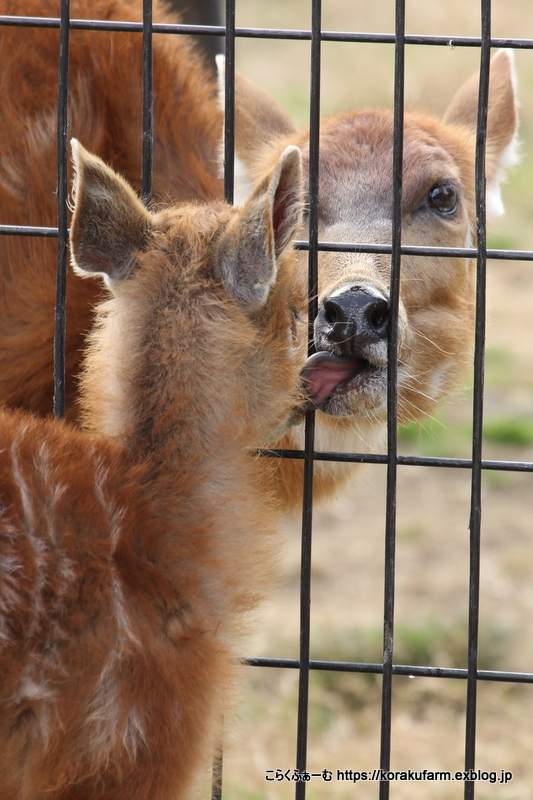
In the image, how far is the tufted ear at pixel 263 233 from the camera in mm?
2074

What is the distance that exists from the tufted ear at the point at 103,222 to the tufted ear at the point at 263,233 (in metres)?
0.21

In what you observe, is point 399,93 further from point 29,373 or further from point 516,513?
point 516,513

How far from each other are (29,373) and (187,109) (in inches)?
48.9

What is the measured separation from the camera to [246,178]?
13.0 ft

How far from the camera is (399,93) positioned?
2.41m

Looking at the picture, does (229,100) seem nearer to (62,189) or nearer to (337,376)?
(62,189)

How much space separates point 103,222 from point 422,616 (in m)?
3.90

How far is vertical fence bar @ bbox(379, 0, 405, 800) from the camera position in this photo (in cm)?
241

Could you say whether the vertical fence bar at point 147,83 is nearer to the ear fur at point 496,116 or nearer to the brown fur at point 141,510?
the brown fur at point 141,510

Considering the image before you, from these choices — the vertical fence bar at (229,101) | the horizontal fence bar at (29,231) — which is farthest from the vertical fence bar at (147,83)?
the horizontal fence bar at (29,231)

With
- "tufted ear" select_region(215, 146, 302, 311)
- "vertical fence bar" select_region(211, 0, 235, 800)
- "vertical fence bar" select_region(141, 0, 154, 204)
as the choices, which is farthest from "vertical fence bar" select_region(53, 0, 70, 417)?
"tufted ear" select_region(215, 146, 302, 311)

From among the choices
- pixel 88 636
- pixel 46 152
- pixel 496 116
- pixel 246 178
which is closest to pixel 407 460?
pixel 88 636

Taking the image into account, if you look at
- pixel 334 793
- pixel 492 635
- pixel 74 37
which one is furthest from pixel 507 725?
pixel 74 37

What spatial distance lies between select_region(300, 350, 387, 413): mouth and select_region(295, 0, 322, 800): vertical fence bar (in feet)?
0.22
